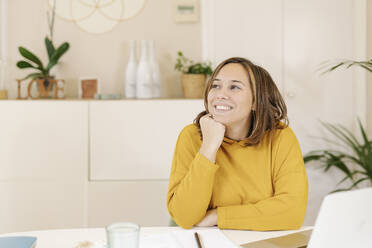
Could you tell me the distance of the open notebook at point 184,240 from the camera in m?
1.14

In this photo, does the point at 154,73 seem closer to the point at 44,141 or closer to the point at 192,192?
the point at 44,141

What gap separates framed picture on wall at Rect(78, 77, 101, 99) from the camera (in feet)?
9.27

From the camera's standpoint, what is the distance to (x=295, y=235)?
1251mm

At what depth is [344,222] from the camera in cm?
93

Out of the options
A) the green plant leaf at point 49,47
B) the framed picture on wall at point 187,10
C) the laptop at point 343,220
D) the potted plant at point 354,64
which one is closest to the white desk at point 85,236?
the laptop at point 343,220

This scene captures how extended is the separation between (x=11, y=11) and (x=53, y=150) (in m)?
1.08

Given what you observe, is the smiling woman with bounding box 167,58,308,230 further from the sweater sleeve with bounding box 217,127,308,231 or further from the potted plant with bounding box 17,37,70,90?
the potted plant with bounding box 17,37,70,90

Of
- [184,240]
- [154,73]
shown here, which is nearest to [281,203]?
[184,240]

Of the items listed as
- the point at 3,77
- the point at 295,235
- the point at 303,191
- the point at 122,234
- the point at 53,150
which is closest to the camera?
the point at 122,234

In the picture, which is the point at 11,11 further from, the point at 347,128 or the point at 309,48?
the point at 347,128

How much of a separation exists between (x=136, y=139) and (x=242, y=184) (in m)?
1.19

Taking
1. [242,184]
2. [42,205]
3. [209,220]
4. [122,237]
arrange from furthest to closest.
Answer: [42,205], [242,184], [209,220], [122,237]

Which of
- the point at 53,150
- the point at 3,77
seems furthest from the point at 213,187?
the point at 3,77

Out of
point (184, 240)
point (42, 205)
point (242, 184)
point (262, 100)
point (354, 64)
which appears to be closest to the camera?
point (184, 240)
